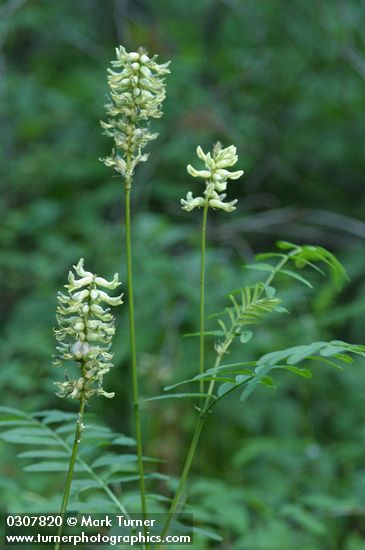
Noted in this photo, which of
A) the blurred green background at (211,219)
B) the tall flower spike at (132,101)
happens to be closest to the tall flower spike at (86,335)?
the tall flower spike at (132,101)

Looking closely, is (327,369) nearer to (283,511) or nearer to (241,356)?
(241,356)

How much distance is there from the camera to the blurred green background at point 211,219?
13.2ft

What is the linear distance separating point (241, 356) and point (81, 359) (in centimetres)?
306

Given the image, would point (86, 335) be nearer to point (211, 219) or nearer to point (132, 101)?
point (132, 101)

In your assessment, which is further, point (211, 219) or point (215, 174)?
point (211, 219)

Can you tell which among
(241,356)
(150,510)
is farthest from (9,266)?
(150,510)

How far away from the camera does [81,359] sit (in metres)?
1.27

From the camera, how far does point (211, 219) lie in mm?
6137

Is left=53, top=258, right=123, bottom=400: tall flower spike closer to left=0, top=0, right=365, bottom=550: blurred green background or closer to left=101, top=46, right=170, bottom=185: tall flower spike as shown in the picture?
left=101, top=46, right=170, bottom=185: tall flower spike

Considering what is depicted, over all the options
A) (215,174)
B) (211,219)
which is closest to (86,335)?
(215,174)

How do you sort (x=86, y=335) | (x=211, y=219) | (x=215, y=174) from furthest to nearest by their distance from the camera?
(x=211, y=219) < (x=215, y=174) < (x=86, y=335)

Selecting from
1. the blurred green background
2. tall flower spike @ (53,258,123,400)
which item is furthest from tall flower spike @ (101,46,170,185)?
the blurred green background

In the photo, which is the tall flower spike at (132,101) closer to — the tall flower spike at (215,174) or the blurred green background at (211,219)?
the tall flower spike at (215,174)

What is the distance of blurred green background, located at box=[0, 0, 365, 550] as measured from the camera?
159 inches
